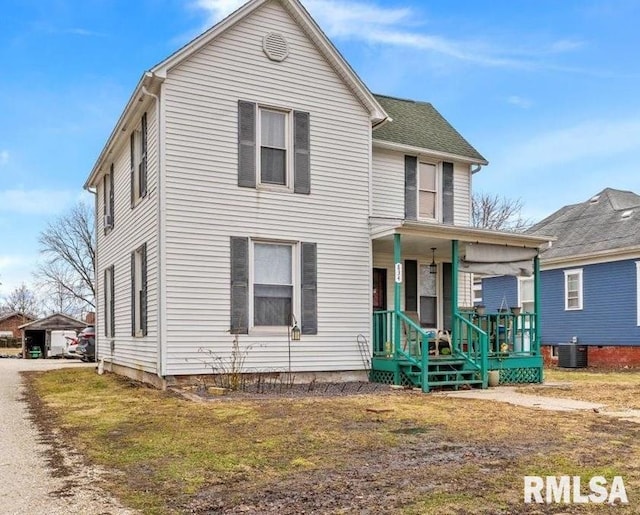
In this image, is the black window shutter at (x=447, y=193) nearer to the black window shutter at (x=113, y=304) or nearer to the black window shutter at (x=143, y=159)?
the black window shutter at (x=143, y=159)

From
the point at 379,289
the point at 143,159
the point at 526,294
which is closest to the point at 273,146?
the point at 143,159

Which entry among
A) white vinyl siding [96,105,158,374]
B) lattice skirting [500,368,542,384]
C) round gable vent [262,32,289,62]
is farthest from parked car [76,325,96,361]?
lattice skirting [500,368,542,384]

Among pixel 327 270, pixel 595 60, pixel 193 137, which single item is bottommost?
pixel 327 270

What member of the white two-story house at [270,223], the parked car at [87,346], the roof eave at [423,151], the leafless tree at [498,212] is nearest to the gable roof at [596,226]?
the roof eave at [423,151]

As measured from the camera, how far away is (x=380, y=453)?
5.98 meters

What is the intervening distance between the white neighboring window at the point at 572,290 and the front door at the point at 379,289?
10.3 m

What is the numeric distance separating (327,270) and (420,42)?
739 centimetres

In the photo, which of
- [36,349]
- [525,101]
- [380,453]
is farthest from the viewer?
[36,349]

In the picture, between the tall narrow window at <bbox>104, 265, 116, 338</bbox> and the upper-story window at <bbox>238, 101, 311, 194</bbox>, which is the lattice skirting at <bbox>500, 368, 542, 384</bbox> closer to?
the upper-story window at <bbox>238, 101, 311, 194</bbox>

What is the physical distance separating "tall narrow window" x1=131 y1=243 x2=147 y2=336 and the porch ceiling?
176 inches

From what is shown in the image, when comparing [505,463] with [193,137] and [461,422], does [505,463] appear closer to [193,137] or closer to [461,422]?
[461,422]

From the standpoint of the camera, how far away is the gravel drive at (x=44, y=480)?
4348mm

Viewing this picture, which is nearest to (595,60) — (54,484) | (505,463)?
(505,463)

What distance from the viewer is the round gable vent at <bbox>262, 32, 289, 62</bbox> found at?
39.5ft
